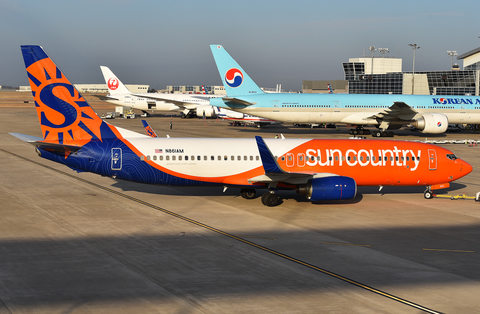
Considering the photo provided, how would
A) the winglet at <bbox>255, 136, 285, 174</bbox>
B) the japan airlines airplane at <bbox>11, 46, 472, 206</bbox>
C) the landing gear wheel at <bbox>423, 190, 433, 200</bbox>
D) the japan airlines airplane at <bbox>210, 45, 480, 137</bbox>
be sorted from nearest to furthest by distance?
the winglet at <bbox>255, 136, 285, 174</bbox>
the japan airlines airplane at <bbox>11, 46, 472, 206</bbox>
the landing gear wheel at <bbox>423, 190, 433, 200</bbox>
the japan airlines airplane at <bbox>210, 45, 480, 137</bbox>

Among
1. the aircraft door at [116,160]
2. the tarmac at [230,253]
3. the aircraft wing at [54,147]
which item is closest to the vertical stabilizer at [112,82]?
the tarmac at [230,253]

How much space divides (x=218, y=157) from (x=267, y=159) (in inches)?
120

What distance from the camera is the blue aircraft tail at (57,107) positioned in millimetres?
24516

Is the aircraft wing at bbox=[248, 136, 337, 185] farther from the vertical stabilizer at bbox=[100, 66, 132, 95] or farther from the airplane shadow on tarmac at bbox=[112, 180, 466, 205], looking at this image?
the vertical stabilizer at bbox=[100, 66, 132, 95]

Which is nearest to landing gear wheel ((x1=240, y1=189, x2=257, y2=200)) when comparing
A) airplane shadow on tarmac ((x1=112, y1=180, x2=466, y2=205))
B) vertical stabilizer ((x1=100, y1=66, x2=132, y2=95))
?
airplane shadow on tarmac ((x1=112, y1=180, x2=466, y2=205))

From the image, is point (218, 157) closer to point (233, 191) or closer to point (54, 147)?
point (233, 191)

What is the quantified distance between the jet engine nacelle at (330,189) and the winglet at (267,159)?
1.83 metres

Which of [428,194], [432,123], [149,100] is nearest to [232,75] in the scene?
[432,123]

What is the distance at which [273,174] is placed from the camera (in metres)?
24.8

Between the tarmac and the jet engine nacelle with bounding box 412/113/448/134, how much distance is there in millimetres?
36571

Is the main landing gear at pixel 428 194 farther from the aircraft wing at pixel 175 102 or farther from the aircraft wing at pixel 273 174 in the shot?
→ the aircraft wing at pixel 175 102

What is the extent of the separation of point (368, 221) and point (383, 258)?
5.63 meters

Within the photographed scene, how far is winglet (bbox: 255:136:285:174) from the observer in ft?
79.2

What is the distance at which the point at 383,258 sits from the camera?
1752 centimetres
